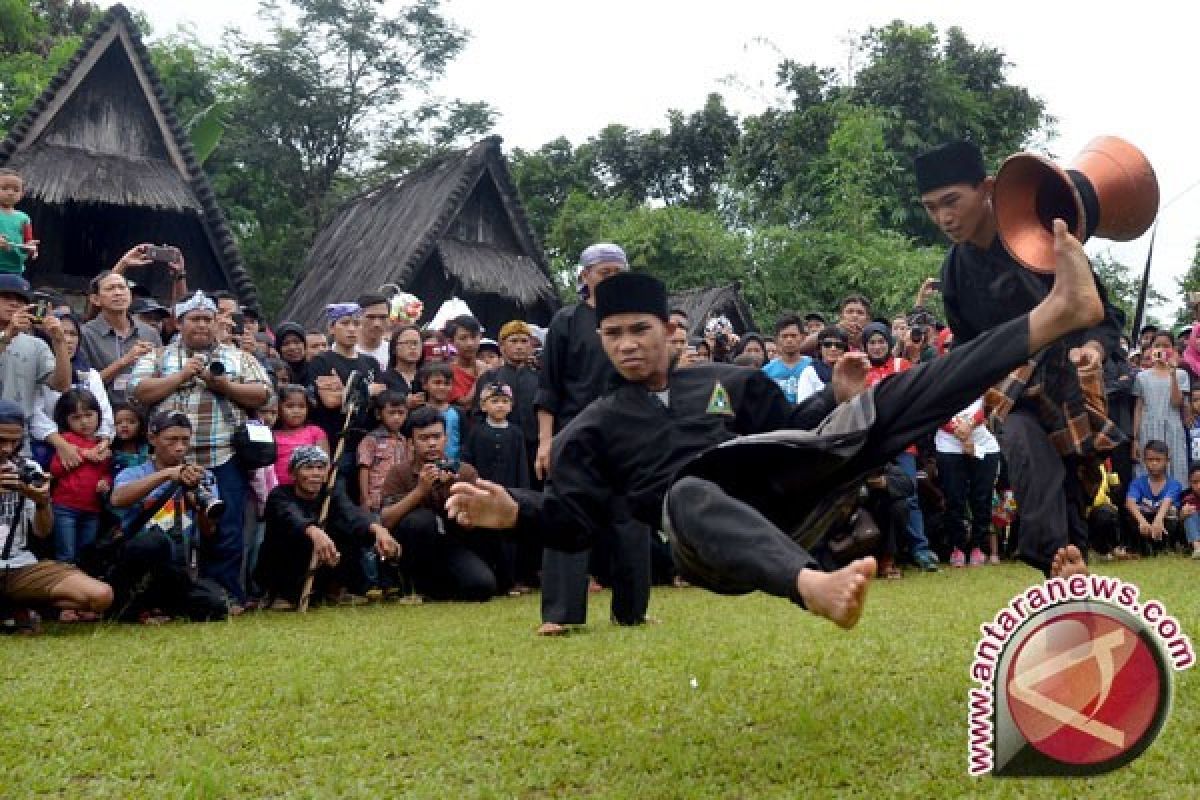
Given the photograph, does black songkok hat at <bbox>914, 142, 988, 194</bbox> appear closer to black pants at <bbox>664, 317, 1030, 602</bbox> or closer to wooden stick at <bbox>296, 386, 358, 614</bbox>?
black pants at <bbox>664, 317, 1030, 602</bbox>

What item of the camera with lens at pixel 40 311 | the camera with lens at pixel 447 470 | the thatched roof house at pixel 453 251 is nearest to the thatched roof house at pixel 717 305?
the thatched roof house at pixel 453 251

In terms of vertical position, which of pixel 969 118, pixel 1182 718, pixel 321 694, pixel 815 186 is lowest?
pixel 321 694

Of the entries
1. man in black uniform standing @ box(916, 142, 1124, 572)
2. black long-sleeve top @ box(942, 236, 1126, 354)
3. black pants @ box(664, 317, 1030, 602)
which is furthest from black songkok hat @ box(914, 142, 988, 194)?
black pants @ box(664, 317, 1030, 602)

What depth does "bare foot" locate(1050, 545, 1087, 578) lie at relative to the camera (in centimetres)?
541

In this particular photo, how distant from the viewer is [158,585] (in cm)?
824

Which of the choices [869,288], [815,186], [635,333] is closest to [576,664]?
[635,333]

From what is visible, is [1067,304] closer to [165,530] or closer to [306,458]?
[165,530]

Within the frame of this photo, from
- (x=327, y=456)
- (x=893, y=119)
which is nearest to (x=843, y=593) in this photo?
(x=327, y=456)

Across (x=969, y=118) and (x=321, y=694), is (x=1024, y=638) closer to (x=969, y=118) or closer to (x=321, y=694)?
(x=321, y=694)

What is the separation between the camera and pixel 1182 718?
4.21 meters

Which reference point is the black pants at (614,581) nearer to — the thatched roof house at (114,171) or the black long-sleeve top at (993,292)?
the black long-sleeve top at (993,292)

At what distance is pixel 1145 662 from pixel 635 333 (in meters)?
2.49

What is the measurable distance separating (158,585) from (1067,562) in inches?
232

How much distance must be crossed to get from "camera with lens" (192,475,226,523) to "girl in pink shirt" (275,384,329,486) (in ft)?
2.84
